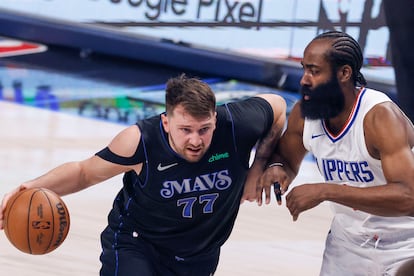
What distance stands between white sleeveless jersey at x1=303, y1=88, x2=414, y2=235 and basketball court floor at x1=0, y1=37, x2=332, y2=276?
1678 mm

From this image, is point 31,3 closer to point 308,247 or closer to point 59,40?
point 59,40

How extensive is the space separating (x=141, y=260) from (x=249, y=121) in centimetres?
76

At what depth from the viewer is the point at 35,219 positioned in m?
4.36

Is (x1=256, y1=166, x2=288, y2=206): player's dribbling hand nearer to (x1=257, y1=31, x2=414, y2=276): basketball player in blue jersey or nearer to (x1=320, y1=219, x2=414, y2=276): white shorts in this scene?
(x1=257, y1=31, x2=414, y2=276): basketball player in blue jersey

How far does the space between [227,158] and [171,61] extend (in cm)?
634

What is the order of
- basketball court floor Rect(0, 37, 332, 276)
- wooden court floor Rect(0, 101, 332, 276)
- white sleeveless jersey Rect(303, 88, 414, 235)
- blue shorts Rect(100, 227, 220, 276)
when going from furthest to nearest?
basketball court floor Rect(0, 37, 332, 276) < wooden court floor Rect(0, 101, 332, 276) < blue shorts Rect(100, 227, 220, 276) < white sleeveless jersey Rect(303, 88, 414, 235)

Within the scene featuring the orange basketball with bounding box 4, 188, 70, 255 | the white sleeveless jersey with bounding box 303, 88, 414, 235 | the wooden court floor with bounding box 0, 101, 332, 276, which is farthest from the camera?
the wooden court floor with bounding box 0, 101, 332, 276

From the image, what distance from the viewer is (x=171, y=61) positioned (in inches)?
424

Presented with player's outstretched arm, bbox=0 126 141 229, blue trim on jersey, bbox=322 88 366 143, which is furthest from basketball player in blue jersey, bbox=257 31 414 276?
player's outstretched arm, bbox=0 126 141 229

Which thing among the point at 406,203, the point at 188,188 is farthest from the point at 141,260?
the point at 406,203

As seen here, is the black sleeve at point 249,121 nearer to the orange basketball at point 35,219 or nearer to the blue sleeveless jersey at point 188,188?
the blue sleeveless jersey at point 188,188

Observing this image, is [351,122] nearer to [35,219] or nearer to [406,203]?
[406,203]

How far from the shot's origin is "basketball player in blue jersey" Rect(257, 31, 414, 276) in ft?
13.0

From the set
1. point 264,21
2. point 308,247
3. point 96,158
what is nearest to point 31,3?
point 264,21
